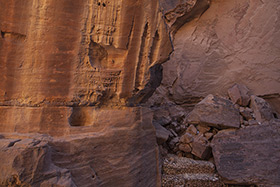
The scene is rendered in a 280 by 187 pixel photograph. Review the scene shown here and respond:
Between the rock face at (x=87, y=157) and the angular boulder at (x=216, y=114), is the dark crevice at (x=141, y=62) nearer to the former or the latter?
the rock face at (x=87, y=157)

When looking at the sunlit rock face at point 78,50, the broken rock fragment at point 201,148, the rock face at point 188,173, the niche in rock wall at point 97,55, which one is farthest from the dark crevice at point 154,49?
the broken rock fragment at point 201,148

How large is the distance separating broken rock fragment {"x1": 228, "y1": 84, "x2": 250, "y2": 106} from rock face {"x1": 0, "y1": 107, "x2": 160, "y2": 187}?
9.29ft

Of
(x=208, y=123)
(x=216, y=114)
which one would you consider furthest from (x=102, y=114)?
(x=216, y=114)

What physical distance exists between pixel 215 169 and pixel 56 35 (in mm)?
3822

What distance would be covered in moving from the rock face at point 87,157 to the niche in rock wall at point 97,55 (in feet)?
3.08

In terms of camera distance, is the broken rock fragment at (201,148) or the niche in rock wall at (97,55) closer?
the niche in rock wall at (97,55)

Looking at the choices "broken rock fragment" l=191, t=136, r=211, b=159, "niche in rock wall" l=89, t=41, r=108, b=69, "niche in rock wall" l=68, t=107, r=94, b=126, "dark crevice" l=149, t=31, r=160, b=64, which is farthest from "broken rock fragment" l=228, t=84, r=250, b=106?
"niche in rock wall" l=68, t=107, r=94, b=126

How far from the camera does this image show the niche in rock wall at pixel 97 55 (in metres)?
2.87

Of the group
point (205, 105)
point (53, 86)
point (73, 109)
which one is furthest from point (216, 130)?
point (53, 86)

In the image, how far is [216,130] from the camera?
4.57 m

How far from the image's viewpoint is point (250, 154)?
395 cm

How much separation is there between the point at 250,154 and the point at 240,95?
1759mm

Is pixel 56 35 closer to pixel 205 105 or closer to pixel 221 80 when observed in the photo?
pixel 205 105

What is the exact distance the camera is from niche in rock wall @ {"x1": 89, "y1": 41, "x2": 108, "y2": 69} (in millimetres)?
2865
